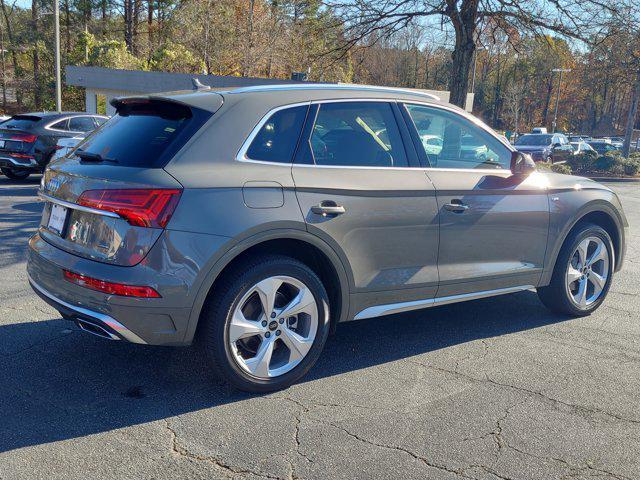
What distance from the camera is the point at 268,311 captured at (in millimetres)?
3900

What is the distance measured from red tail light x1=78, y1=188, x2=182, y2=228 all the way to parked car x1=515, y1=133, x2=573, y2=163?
89.4ft

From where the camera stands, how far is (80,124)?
1479 centimetres

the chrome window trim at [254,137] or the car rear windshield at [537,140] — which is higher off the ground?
the chrome window trim at [254,137]

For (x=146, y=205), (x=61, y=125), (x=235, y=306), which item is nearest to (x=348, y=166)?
(x=235, y=306)

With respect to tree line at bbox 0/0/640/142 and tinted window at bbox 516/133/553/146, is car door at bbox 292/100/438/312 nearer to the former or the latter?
tree line at bbox 0/0/640/142

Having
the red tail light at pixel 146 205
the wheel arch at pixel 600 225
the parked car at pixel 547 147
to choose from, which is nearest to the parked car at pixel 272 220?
the red tail light at pixel 146 205

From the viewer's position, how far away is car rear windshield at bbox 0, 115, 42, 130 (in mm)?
13992

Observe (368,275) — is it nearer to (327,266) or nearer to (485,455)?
(327,266)

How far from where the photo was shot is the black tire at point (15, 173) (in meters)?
14.2

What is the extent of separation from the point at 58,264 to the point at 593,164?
84.6 ft

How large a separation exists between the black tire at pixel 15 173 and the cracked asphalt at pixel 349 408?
980cm

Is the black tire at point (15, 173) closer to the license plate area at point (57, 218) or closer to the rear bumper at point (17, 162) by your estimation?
the rear bumper at point (17, 162)

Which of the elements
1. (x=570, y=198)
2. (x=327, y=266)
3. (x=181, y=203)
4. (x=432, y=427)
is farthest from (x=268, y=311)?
(x=570, y=198)

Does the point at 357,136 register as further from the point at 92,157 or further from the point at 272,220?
the point at 92,157
